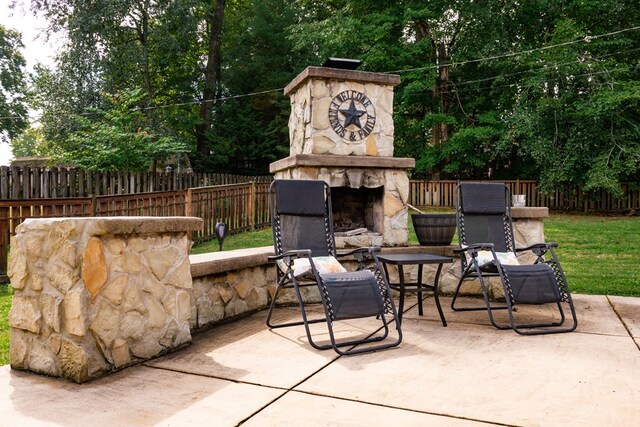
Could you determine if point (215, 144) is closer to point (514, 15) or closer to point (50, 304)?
point (514, 15)

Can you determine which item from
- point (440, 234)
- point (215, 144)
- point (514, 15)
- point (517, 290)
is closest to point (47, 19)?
point (215, 144)

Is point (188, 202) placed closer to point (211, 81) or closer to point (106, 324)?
point (106, 324)

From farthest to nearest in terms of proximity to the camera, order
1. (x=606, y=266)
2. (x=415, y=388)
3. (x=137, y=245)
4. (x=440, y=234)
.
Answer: (x=606, y=266)
(x=440, y=234)
(x=137, y=245)
(x=415, y=388)

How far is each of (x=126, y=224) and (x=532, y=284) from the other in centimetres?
289

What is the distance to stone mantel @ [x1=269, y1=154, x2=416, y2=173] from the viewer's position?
4.73 metres

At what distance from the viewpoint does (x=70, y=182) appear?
27.4 ft

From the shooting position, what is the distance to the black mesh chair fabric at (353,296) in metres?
3.19

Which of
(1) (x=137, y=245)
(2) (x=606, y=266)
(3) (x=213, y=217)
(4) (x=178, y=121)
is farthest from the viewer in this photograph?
(4) (x=178, y=121)

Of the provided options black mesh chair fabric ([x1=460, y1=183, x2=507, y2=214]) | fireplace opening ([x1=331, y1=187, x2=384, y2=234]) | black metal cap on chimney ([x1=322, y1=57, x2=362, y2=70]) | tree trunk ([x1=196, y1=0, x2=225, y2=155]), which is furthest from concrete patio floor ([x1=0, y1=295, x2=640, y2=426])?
tree trunk ([x1=196, y1=0, x2=225, y2=155])

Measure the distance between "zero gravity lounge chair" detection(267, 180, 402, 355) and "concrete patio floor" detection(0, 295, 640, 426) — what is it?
0.67 ft

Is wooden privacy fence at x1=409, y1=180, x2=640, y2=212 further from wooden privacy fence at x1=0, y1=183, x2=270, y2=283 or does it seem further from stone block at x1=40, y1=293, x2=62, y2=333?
stone block at x1=40, y1=293, x2=62, y2=333

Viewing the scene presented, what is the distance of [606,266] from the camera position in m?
6.85

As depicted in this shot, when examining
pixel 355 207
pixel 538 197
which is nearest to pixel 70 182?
pixel 355 207

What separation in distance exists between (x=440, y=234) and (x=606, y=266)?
339cm
